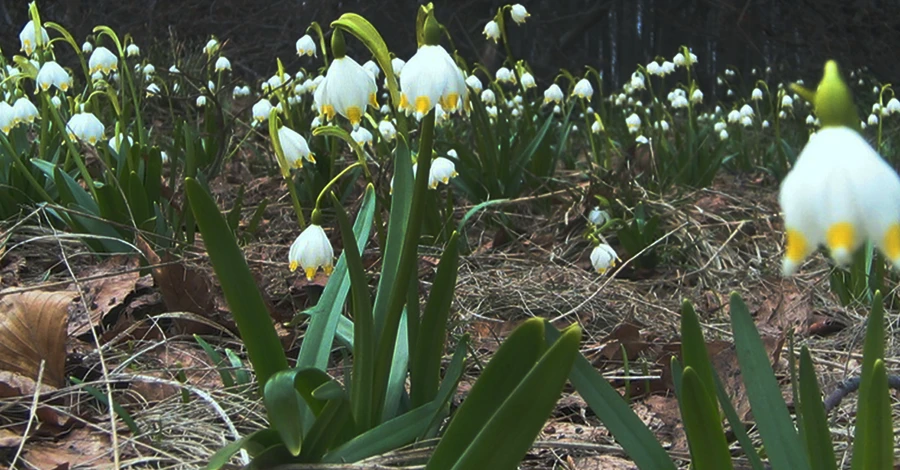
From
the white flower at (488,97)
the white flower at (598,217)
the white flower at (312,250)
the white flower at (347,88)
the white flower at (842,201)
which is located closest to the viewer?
the white flower at (842,201)

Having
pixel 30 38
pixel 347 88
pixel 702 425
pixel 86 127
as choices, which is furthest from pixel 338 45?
pixel 30 38

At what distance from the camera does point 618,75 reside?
9523 millimetres

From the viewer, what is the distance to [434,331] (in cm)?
134

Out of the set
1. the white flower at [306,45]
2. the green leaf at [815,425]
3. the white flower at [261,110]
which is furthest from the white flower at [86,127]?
the green leaf at [815,425]

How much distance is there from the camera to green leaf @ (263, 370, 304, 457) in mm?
1068

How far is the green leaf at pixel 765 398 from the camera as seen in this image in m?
1.04

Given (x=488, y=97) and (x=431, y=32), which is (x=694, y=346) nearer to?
(x=431, y=32)

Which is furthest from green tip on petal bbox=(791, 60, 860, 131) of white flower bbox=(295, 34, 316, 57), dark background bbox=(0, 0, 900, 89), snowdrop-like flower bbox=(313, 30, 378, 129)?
dark background bbox=(0, 0, 900, 89)

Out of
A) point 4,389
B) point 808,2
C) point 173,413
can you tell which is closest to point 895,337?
point 173,413

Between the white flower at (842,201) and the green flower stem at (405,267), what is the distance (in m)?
0.50

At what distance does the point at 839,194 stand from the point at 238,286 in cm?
79

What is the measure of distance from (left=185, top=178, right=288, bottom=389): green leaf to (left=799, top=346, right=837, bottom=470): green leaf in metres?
0.70

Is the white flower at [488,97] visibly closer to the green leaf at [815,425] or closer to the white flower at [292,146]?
the white flower at [292,146]

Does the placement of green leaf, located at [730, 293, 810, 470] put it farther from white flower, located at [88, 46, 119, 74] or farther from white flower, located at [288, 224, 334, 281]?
white flower, located at [88, 46, 119, 74]
